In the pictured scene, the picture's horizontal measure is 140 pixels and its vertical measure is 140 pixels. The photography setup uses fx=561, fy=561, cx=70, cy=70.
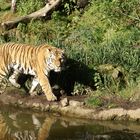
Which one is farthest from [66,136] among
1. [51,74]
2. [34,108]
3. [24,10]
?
[24,10]

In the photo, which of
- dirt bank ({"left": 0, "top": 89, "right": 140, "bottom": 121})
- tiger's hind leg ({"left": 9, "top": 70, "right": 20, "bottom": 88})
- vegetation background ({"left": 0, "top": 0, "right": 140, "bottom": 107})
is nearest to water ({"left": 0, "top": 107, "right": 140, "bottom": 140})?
dirt bank ({"left": 0, "top": 89, "right": 140, "bottom": 121})

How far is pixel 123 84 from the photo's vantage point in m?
10.5

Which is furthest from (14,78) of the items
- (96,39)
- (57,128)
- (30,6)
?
(30,6)

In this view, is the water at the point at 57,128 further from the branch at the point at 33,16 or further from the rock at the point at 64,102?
the branch at the point at 33,16

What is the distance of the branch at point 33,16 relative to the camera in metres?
14.2

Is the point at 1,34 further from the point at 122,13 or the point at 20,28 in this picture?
the point at 122,13

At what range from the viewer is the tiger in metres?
10.3

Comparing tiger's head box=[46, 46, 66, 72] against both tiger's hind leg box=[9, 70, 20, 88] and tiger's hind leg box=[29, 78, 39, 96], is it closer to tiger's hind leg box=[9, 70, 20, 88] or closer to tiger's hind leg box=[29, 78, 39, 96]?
tiger's hind leg box=[29, 78, 39, 96]

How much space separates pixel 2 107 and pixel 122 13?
11.2ft

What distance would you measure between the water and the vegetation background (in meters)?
0.59

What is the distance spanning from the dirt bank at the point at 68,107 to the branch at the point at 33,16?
366cm

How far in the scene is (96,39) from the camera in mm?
12789

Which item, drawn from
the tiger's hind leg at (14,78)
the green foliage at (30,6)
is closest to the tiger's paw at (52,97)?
the tiger's hind leg at (14,78)

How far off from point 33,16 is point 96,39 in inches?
92.9
